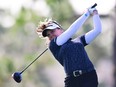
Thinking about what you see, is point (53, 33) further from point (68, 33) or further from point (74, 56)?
point (74, 56)

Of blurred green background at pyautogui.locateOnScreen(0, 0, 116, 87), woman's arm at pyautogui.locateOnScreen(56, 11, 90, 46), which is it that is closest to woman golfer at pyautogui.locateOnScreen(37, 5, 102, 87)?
woman's arm at pyautogui.locateOnScreen(56, 11, 90, 46)

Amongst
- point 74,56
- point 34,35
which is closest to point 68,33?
point 74,56

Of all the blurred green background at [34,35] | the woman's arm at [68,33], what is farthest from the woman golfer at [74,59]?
the blurred green background at [34,35]

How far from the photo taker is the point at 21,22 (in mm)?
25766

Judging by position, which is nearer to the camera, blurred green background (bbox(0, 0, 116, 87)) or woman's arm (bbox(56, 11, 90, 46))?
woman's arm (bbox(56, 11, 90, 46))

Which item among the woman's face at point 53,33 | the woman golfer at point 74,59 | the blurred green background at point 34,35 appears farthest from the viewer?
the blurred green background at point 34,35

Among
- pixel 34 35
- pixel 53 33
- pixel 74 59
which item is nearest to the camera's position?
pixel 74 59

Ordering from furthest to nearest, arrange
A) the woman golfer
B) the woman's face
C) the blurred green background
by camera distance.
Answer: the blurred green background, the woman's face, the woman golfer

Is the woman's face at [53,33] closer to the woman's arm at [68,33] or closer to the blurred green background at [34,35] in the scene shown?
the woman's arm at [68,33]

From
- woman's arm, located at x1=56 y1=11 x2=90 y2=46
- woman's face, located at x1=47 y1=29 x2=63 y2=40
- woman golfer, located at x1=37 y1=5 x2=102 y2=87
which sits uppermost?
woman's face, located at x1=47 y1=29 x2=63 y2=40

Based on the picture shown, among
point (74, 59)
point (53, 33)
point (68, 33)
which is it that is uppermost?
point (53, 33)

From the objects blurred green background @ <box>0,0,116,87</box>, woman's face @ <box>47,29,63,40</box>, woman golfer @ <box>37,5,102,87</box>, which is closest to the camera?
woman golfer @ <box>37,5,102,87</box>

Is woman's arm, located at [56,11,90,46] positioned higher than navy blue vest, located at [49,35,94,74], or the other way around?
woman's arm, located at [56,11,90,46]

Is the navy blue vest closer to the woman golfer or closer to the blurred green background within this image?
the woman golfer
